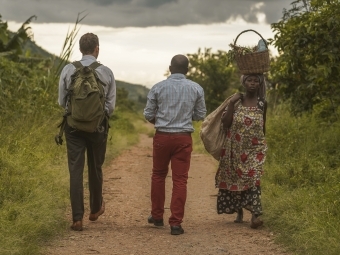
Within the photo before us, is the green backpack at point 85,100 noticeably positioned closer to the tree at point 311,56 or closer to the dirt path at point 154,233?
the dirt path at point 154,233

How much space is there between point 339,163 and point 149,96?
389 centimetres

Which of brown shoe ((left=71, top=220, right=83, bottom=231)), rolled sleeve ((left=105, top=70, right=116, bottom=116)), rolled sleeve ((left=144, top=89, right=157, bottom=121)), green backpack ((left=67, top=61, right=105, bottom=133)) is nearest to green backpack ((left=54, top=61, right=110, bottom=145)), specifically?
green backpack ((left=67, top=61, right=105, bottom=133))

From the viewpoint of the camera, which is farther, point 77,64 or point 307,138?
point 307,138

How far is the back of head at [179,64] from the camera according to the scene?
23.2 feet

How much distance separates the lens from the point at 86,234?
273 inches

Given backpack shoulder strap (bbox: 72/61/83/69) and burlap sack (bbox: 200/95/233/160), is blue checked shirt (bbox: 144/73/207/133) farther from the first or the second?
backpack shoulder strap (bbox: 72/61/83/69)

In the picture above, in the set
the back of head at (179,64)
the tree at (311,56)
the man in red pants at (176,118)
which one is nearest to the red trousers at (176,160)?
the man in red pants at (176,118)

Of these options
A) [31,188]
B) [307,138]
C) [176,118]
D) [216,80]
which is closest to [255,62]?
[176,118]

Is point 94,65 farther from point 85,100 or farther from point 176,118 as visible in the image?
point 176,118

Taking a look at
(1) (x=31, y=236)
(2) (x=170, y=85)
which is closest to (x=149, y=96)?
(2) (x=170, y=85)

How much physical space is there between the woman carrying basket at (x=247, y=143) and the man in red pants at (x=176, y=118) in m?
Answer: 0.41

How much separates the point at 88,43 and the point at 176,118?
46.4 inches

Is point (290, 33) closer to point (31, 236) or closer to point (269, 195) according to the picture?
point (269, 195)

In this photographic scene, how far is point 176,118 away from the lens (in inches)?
275
